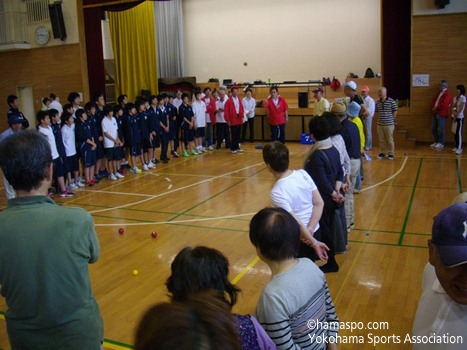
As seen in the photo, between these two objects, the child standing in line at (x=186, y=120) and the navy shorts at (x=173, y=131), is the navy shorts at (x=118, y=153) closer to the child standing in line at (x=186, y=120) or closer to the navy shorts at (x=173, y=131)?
the navy shorts at (x=173, y=131)

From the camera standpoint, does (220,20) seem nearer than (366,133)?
No

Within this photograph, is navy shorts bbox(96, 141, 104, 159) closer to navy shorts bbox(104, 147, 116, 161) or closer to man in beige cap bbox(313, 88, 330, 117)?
navy shorts bbox(104, 147, 116, 161)

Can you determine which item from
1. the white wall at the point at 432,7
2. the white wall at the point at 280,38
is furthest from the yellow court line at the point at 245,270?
the white wall at the point at 280,38

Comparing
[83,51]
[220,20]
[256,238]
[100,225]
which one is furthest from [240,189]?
[220,20]

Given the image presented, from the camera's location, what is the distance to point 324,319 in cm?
212

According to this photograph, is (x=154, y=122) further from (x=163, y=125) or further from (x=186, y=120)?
(x=186, y=120)

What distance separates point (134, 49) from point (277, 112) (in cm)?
778

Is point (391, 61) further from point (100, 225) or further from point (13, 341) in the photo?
point (13, 341)

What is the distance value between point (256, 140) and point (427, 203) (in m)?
7.97

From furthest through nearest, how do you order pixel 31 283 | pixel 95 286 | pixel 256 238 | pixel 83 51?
pixel 83 51
pixel 95 286
pixel 256 238
pixel 31 283

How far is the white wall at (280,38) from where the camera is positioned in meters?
16.2

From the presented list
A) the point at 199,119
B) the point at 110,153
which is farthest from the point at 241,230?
the point at 199,119

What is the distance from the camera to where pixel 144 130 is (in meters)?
10.3


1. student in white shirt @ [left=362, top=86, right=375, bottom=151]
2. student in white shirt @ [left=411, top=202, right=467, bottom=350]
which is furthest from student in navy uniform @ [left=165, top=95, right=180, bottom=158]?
student in white shirt @ [left=411, top=202, right=467, bottom=350]
